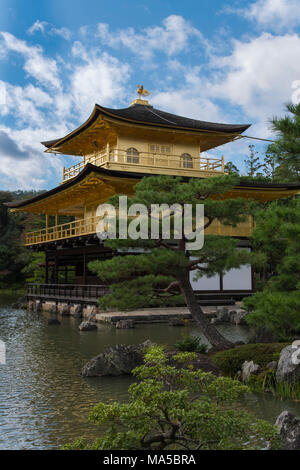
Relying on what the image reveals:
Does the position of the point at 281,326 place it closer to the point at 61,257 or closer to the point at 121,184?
the point at 121,184

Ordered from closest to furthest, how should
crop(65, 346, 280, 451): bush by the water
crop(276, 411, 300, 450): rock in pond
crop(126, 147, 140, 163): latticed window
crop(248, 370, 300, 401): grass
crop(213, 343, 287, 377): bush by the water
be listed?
1. crop(65, 346, 280, 451): bush by the water
2. crop(276, 411, 300, 450): rock in pond
3. crop(248, 370, 300, 401): grass
4. crop(213, 343, 287, 377): bush by the water
5. crop(126, 147, 140, 163): latticed window

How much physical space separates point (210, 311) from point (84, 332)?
6437mm

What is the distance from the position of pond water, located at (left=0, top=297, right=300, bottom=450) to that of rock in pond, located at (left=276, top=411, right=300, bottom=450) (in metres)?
1.58

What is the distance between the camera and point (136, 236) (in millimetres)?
10492

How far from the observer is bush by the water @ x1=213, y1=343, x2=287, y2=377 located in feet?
29.1

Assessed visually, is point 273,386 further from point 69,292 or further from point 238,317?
point 69,292

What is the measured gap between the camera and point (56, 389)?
830cm

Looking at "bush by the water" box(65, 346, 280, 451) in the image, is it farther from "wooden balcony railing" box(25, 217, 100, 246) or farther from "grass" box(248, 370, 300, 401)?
"wooden balcony railing" box(25, 217, 100, 246)

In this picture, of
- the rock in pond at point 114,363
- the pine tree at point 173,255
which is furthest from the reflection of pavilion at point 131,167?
the rock in pond at point 114,363

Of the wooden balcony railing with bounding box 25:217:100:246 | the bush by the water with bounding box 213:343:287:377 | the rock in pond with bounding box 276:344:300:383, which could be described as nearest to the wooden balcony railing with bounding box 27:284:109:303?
the wooden balcony railing with bounding box 25:217:100:246

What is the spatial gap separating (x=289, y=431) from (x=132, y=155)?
2086cm

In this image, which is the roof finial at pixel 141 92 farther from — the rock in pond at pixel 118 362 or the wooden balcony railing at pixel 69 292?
the rock in pond at pixel 118 362

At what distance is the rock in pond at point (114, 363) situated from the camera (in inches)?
370
